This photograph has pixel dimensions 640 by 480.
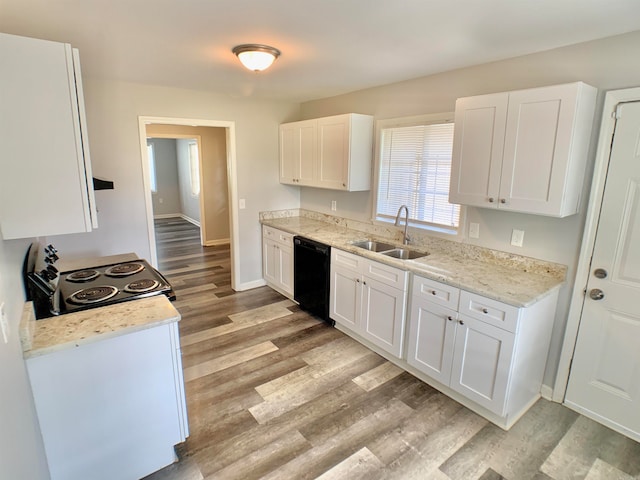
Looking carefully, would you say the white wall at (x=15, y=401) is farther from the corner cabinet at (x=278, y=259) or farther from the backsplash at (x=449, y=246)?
the backsplash at (x=449, y=246)

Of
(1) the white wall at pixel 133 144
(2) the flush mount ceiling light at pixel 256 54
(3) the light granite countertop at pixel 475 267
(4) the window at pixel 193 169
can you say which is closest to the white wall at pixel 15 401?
(2) the flush mount ceiling light at pixel 256 54

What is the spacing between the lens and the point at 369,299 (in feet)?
10.1

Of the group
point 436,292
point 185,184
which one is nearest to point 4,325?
point 436,292

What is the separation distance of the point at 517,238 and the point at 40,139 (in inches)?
115

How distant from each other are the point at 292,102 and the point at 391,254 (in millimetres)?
2583

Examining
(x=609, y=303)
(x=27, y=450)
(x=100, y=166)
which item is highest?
(x=100, y=166)

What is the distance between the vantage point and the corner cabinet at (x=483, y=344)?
2148 mm

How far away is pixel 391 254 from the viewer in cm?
332

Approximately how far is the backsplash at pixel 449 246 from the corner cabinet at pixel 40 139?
2.66 meters

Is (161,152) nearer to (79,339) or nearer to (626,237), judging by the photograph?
(79,339)

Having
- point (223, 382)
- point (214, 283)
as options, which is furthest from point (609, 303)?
point (214, 283)

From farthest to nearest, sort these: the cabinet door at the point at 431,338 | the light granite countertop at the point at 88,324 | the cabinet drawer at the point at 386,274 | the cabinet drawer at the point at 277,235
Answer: the cabinet drawer at the point at 277,235 < the cabinet drawer at the point at 386,274 < the cabinet door at the point at 431,338 < the light granite countertop at the point at 88,324

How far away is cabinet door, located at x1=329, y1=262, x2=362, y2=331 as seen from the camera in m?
3.21

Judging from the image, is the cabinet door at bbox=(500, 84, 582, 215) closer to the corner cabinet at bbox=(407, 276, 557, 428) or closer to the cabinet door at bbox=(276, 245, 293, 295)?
the corner cabinet at bbox=(407, 276, 557, 428)
